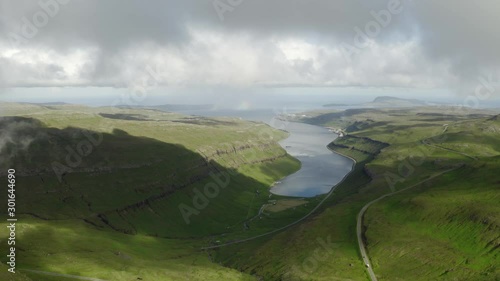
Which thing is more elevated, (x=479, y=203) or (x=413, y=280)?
(x=479, y=203)

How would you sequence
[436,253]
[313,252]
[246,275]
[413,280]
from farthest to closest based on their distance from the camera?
[313,252], [246,275], [436,253], [413,280]

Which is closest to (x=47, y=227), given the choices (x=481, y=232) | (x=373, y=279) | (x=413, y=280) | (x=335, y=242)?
(x=335, y=242)

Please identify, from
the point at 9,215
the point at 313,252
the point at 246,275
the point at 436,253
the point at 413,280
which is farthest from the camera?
the point at 9,215

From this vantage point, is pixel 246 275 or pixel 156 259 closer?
pixel 246 275

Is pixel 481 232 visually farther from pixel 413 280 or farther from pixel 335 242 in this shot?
pixel 335 242

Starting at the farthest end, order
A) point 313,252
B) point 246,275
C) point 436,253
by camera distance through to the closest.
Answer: point 313,252 < point 246,275 < point 436,253

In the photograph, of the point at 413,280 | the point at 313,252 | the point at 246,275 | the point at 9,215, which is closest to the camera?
the point at 413,280

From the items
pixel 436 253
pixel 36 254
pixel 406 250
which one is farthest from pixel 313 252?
pixel 36 254

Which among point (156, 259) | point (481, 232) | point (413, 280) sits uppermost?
point (481, 232)

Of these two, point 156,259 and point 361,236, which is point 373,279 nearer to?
point 361,236
